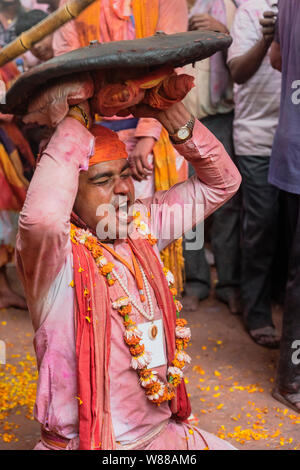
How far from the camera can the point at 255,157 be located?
4.39 m

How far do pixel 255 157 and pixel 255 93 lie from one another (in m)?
0.42

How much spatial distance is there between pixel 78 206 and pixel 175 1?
6.52 feet

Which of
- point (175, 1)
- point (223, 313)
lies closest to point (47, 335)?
point (175, 1)

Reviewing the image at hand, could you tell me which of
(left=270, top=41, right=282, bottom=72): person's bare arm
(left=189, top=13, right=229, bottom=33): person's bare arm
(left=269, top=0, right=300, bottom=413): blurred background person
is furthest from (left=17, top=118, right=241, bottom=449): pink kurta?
(left=189, top=13, right=229, bottom=33): person's bare arm

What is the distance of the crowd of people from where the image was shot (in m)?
2.17

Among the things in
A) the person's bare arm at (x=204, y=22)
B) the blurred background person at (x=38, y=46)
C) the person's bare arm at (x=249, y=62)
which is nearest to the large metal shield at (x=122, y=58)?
the person's bare arm at (x=249, y=62)

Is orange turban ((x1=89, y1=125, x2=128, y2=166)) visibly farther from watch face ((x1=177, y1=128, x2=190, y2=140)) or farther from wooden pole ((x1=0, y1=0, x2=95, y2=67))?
wooden pole ((x1=0, y1=0, x2=95, y2=67))

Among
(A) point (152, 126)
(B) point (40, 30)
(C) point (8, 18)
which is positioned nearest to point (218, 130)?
(A) point (152, 126)

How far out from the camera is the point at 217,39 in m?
2.05

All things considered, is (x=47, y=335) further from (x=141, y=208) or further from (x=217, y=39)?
(x=217, y=39)

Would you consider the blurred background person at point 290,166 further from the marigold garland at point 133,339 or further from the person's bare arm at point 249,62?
the marigold garland at point 133,339

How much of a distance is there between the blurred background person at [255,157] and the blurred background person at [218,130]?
0.23m

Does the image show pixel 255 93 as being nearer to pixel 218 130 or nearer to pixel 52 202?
pixel 218 130

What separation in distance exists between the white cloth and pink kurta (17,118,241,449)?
193 centimetres
